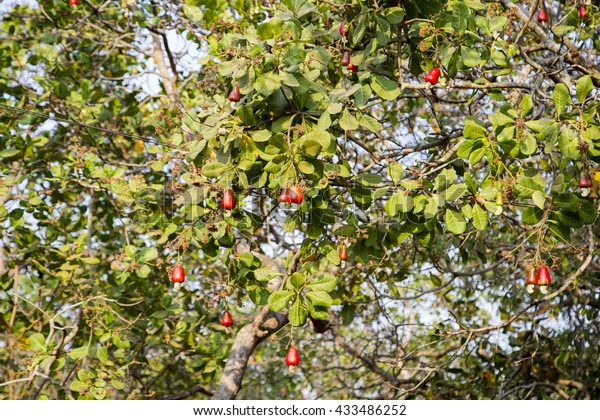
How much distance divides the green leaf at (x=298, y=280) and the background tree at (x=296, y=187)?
0.02 m

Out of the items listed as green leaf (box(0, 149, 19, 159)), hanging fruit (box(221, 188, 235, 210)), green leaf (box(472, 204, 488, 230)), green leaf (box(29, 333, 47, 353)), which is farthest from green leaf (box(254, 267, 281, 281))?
green leaf (box(0, 149, 19, 159))

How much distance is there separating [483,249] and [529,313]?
4.54ft

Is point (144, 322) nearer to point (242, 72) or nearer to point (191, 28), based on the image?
point (191, 28)

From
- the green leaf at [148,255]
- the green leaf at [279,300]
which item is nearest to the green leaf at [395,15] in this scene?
the green leaf at [279,300]

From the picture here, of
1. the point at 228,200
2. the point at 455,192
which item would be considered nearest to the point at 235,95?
the point at 228,200

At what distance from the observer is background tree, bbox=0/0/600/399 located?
9.29 ft

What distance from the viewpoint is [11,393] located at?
15.3ft

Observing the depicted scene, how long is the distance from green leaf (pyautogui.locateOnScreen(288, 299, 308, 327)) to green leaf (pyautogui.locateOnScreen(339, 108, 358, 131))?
2.33 ft

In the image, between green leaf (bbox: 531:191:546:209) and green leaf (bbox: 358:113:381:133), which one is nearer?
green leaf (bbox: 531:191:546:209)

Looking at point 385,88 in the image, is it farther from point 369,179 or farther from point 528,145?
point 528,145

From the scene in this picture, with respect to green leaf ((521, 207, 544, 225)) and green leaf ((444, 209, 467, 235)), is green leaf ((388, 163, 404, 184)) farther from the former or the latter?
green leaf ((521, 207, 544, 225))

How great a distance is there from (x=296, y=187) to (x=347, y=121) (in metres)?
0.46

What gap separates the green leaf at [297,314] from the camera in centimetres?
276

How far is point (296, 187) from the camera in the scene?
2652 millimetres
